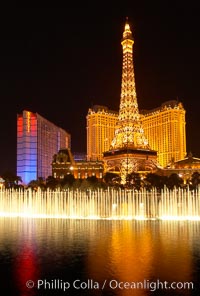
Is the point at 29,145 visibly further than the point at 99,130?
No

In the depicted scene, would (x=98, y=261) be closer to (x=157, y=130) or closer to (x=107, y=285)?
(x=107, y=285)

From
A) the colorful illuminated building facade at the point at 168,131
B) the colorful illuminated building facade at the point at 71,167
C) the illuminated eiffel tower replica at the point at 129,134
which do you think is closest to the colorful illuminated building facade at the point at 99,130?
the colorful illuminated building facade at the point at 168,131

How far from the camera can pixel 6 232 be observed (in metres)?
17.5

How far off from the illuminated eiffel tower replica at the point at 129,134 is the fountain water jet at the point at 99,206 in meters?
35.1

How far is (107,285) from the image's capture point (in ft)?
28.2

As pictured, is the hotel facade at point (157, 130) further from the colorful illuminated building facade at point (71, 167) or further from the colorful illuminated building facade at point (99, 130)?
the colorful illuminated building facade at point (71, 167)

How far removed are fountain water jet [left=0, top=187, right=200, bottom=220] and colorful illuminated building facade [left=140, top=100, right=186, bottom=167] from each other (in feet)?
203

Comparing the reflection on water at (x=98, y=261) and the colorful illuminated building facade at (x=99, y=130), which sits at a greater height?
the colorful illuminated building facade at (x=99, y=130)

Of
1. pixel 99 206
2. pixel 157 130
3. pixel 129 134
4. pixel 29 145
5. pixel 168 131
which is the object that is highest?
pixel 157 130

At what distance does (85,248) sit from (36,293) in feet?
16.1

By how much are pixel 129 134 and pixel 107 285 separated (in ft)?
213

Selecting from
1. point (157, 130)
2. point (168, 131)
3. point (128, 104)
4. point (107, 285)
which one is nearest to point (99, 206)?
point (107, 285)

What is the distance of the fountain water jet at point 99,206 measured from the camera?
26.5 meters

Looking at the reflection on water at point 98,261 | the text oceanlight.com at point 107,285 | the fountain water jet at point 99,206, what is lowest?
the text oceanlight.com at point 107,285
